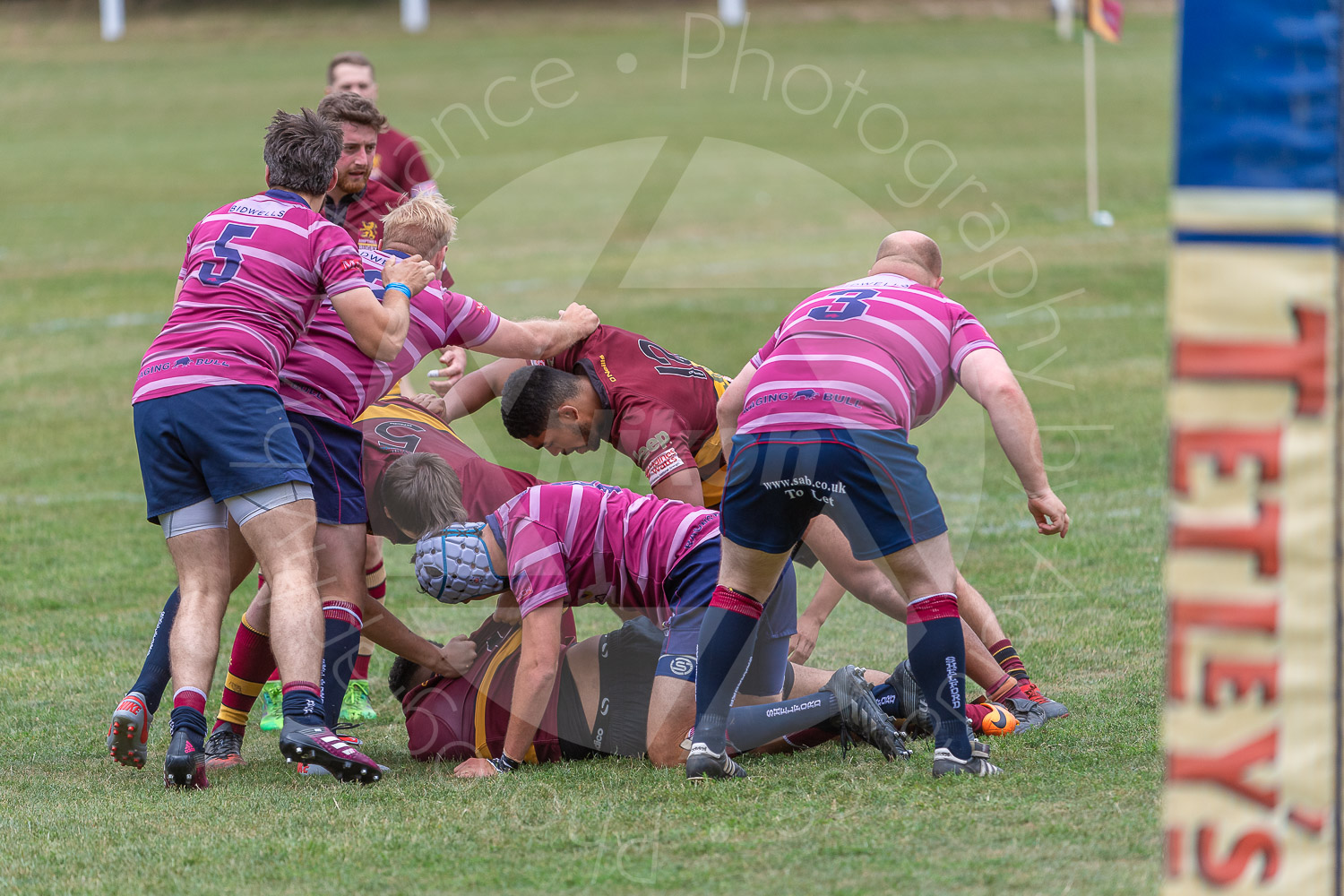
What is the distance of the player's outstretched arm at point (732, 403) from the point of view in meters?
4.83

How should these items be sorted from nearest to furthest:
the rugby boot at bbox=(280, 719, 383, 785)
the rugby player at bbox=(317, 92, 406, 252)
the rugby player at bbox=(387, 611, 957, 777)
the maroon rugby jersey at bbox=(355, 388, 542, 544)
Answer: the rugby boot at bbox=(280, 719, 383, 785)
the rugby player at bbox=(387, 611, 957, 777)
the maroon rugby jersey at bbox=(355, 388, 542, 544)
the rugby player at bbox=(317, 92, 406, 252)

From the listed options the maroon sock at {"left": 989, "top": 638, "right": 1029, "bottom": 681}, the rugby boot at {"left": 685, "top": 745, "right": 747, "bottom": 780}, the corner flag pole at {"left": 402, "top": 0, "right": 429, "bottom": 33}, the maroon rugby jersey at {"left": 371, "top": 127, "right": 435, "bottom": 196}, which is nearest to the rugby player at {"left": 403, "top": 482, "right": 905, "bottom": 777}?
the rugby boot at {"left": 685, "top": 745, "right": 747, "bottom": 780}

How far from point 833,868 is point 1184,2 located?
224 cm

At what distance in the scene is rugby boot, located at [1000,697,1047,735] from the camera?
16.6ft

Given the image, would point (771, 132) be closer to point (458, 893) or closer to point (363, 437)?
point (363, 437)

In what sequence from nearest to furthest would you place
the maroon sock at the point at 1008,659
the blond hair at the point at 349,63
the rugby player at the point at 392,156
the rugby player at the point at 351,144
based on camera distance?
the maroon sock at the point at 1008,659
the rugby player at the point at 351,144
the rugby player at the point at 392,156
the blond hair at the point at 349,63

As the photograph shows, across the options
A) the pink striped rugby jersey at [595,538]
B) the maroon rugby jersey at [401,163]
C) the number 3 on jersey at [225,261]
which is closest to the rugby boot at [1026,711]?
the pink striped rugby jersey at [595,538]

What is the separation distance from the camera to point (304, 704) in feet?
15.2

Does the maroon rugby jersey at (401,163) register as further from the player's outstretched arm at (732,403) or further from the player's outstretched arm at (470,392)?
the player's outstretched arm at (732,403)

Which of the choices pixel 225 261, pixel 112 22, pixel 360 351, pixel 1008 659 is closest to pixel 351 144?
pixel 360 351

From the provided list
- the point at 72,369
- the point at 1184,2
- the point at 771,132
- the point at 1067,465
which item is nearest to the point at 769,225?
the point at 771,132

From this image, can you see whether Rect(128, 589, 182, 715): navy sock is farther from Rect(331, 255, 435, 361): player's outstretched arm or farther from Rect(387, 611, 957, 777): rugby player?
Rect(331, 255, 435, 361): player's outstretched arm

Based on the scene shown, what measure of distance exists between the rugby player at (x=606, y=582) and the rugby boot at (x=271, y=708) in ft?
3.82

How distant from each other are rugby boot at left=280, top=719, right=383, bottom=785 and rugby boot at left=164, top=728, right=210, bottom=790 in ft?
1.10
